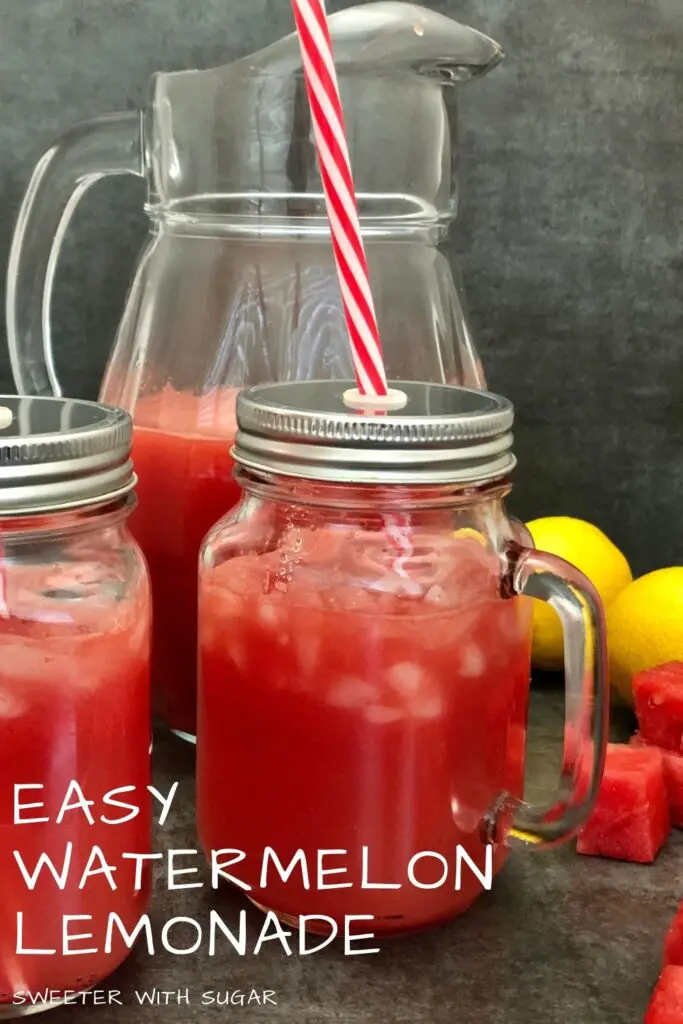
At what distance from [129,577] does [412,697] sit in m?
0.16

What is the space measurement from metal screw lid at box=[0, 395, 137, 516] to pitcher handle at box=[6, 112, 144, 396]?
269 mm

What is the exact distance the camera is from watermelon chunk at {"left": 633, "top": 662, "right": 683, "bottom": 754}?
2.59 feet

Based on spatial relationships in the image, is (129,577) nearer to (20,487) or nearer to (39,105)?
(20,487)

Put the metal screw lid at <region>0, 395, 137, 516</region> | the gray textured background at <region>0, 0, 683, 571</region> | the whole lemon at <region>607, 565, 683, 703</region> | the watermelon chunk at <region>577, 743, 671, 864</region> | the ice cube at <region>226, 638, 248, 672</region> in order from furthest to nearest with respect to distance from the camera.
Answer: the gray textured background at <region>0, 0, 683, 571</region> < the whole lemon at <region>607, 565, 683, 703</region> < the watermelon chunk at <region>577, 743, 671, 864</region> < the ice cube at <region>226, 638, 248, 672</region> < the metal screw lid at <region>0, 395, 137, 516</region>

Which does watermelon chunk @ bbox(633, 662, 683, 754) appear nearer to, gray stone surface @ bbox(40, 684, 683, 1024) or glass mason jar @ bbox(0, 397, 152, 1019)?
gray stone surface @ bbox(40, 684, 683, 1024)

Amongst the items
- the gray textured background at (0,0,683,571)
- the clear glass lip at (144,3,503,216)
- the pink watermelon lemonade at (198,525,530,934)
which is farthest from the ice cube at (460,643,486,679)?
the gray textured background at (0,0,683,571)

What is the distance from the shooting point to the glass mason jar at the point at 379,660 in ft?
1.87

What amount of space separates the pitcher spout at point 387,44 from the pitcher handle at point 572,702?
347 millimetres

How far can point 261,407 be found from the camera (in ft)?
1.92

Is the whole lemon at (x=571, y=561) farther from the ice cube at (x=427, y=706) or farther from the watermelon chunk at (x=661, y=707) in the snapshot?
the ice cube at (x=427, y=706)

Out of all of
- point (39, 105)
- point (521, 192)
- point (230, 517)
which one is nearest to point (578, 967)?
point (230, 517)

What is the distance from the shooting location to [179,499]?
29.6 inches

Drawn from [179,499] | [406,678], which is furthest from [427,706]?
[179,499]

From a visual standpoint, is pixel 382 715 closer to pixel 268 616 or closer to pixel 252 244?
pixel 268 616
